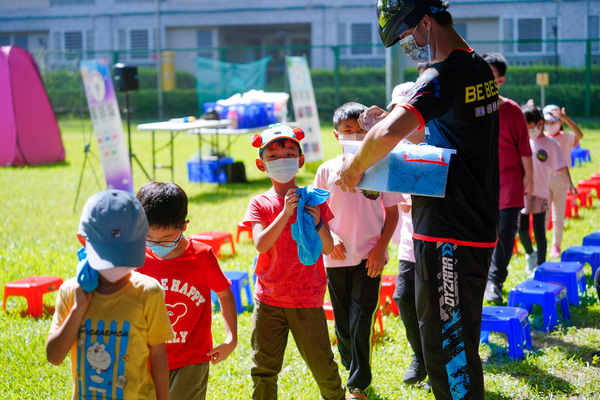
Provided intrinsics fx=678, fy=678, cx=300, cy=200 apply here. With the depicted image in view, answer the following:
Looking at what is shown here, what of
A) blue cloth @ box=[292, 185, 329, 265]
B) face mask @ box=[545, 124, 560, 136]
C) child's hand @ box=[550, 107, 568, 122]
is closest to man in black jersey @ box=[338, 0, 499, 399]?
blue cloth @ box=[292, 185, 329, 265]

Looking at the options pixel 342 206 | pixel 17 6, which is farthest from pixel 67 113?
pixel 342 206

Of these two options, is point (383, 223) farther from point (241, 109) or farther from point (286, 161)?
point (241, 109)

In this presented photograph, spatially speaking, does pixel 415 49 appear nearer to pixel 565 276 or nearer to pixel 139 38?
pixel 565 276

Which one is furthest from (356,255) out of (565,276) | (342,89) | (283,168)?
(342,89)

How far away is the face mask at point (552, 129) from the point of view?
26.0ft

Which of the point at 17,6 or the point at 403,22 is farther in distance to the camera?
the point at 17,6

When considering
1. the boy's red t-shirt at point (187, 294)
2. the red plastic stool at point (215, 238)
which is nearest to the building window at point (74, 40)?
the red plastic stool at point (215, 238)

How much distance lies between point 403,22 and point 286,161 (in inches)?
33.8

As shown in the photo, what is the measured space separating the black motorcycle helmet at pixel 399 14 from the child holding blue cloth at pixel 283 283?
69 cm

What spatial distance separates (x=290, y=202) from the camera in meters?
3.18

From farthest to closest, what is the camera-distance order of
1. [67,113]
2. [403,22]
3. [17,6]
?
[17,6]
[67,113]
[403,22]

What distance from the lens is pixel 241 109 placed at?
1328cm

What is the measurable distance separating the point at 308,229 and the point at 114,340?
1.19m

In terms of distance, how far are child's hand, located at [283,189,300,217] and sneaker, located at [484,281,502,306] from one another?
3.11 m
